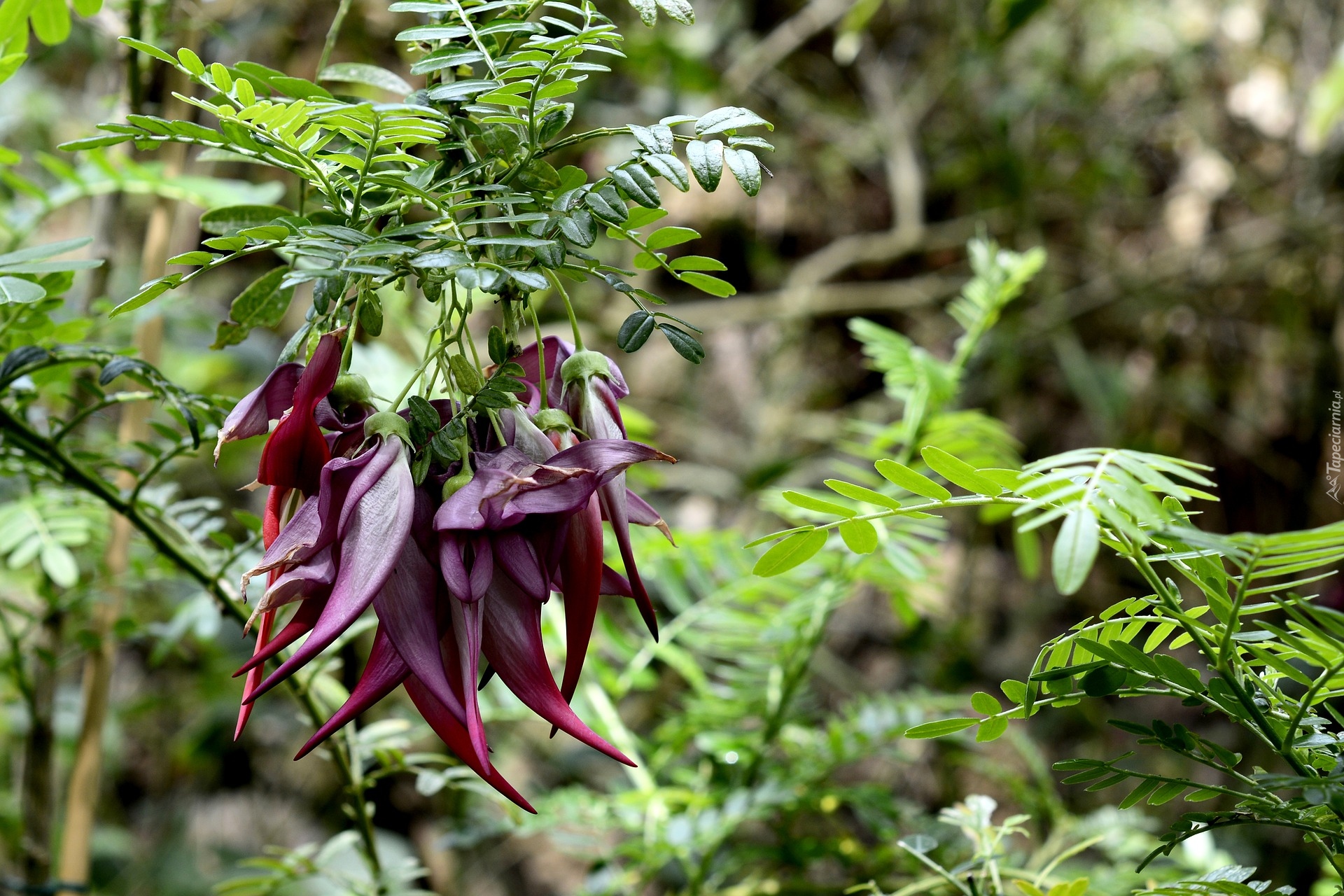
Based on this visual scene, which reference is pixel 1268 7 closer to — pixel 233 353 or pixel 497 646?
pixel 233 353

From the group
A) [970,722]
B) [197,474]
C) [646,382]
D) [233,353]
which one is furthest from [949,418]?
[197,474]

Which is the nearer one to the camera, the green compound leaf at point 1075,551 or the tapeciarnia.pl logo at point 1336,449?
the green compound leaf at point 1075,551

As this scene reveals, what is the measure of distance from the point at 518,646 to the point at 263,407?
13cm

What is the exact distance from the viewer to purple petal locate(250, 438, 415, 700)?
0.31m

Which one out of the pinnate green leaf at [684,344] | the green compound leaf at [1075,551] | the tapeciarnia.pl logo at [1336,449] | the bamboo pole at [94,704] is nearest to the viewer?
the green compound leaf at [1075,551]

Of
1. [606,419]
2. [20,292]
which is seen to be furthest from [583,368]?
[20,292]

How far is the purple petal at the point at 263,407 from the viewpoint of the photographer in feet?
1.18

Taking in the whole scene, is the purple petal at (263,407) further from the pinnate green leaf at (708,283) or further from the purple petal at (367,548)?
the pinnate green leaf at (708,283)

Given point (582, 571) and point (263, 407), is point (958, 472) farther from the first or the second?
point (263, 407)

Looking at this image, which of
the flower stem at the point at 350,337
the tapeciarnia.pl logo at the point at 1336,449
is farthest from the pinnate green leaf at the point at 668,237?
the tapeciarnia.pl logo at the point at 1336,449

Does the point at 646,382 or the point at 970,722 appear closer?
the point at 970,722

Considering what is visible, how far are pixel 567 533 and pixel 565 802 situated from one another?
0.48 metres

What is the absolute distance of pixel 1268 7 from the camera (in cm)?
209

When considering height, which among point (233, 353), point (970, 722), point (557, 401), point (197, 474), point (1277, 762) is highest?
point (557, 401)
